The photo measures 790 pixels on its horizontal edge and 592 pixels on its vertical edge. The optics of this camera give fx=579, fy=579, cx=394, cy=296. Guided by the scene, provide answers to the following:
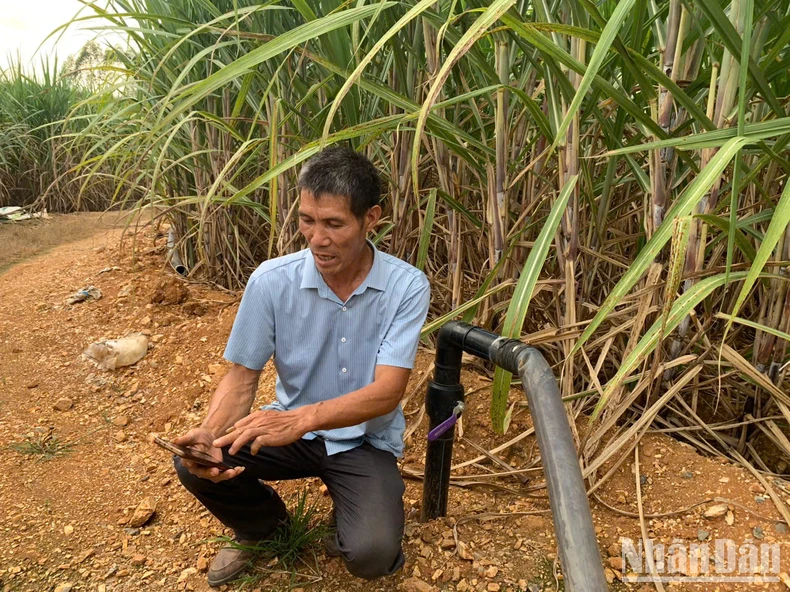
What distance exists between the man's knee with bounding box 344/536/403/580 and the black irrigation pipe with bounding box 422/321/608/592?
19 centimetres

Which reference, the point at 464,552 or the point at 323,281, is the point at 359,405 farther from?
the point at 464,552

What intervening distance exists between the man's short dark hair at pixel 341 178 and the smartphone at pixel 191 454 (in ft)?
1.95

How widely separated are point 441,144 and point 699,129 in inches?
25.7

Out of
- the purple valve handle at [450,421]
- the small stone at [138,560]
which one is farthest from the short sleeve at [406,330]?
the small stone at [138,560]

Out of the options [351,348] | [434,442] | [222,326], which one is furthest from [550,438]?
[222,326]

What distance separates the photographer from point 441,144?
1.65m

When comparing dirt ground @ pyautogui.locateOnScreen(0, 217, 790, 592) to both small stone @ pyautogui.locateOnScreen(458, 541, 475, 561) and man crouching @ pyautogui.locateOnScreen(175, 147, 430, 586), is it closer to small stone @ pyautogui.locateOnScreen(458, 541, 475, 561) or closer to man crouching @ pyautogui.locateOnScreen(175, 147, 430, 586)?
small stone @ pyautogui.locateOnScreen(458, 541, 475, 561)

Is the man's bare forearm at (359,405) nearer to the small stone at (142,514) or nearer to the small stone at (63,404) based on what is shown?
the small stone at (142,514)

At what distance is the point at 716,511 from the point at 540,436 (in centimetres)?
81

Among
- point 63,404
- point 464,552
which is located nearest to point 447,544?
point 464,552

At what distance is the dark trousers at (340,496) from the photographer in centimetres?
130

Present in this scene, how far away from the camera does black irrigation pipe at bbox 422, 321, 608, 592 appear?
724 mm

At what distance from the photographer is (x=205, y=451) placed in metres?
1.29

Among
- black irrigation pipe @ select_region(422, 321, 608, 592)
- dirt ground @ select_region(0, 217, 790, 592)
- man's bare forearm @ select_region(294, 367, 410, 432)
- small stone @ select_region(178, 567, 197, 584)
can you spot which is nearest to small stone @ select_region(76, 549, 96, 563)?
dirt ground @ select_region(0, 217, 790, 592)
